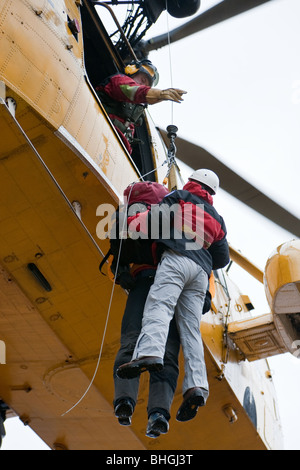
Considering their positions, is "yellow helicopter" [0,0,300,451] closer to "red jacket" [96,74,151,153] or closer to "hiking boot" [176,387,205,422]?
"red jacket" [96,74,151,153]

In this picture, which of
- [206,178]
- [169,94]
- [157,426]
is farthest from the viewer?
[169,94]

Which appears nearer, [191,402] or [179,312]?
[191,402]

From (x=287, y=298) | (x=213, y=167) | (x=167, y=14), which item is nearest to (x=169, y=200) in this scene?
(x=287, y=298)

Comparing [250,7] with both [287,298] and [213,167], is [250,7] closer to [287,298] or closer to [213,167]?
[213,167]

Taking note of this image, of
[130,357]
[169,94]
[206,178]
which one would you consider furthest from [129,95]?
[130,357]

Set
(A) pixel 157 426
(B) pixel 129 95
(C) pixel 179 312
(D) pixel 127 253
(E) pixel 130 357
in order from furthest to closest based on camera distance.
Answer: (B) pixel 129 95 → (D) pixel 127 253 → (C) pixel 179 312 → (E) pixel 130 357 → (A) pixel 157 426

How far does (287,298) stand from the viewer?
652 centimetres

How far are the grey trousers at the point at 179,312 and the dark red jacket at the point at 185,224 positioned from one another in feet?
0.31

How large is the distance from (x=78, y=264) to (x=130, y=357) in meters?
1.45

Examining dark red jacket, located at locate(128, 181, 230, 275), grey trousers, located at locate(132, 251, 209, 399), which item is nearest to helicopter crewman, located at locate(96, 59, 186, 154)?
dark red jacket, located at locate(128, 181, 230, 275)

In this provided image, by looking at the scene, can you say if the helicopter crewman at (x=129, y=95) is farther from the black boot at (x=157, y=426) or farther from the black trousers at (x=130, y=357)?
the black boot at (x=157, y=426)

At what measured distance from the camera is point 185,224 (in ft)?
17.0

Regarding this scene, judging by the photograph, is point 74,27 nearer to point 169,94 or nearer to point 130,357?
point 169,94
